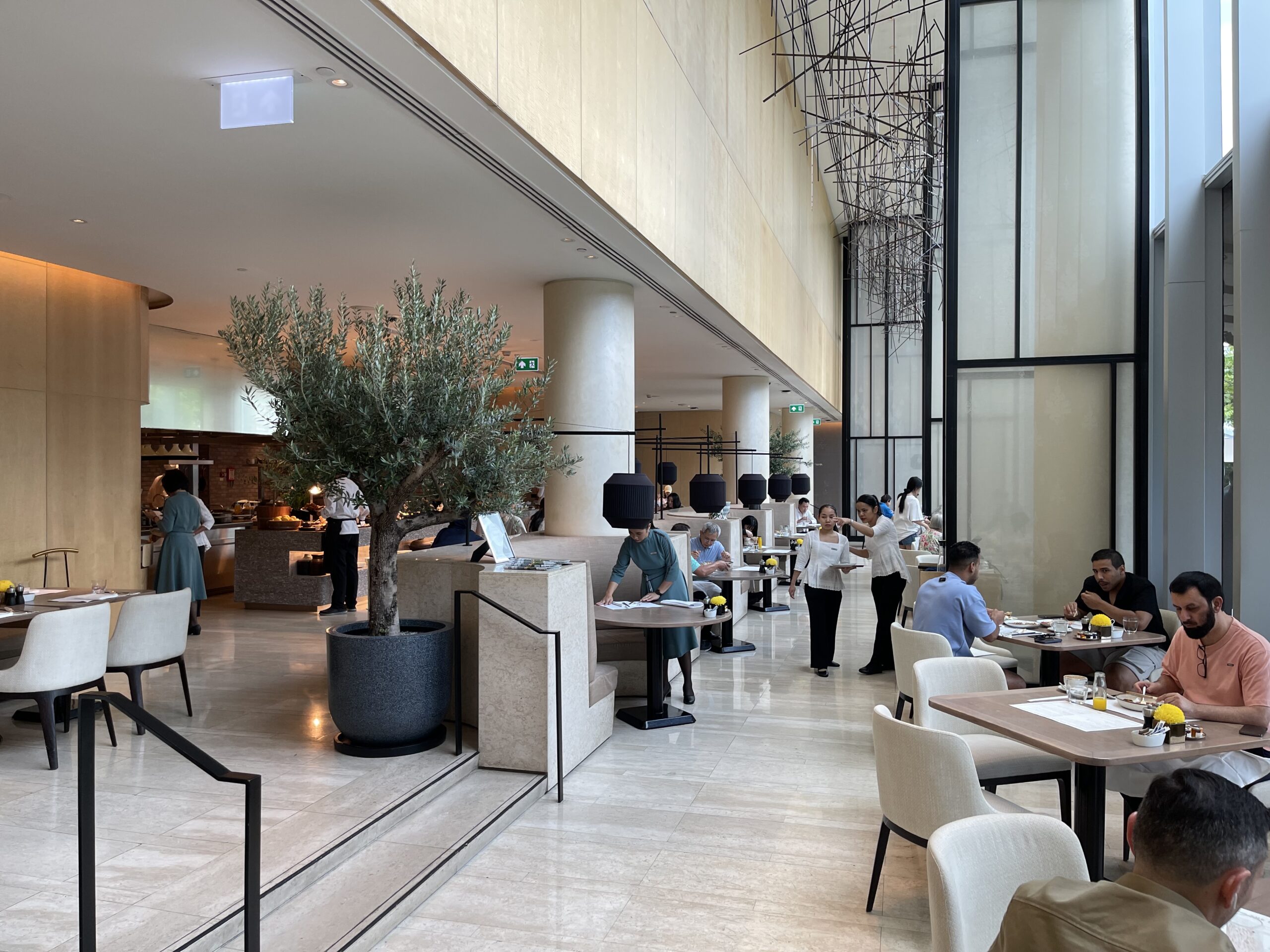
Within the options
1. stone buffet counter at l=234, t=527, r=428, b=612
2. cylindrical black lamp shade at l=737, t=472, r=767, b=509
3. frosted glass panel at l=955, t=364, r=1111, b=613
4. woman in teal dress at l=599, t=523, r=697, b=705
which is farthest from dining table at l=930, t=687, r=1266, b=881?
stone buffet counter at l=234, t=527, r=428, b=612

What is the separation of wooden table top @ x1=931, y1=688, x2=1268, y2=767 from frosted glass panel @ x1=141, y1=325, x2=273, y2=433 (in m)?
9.83

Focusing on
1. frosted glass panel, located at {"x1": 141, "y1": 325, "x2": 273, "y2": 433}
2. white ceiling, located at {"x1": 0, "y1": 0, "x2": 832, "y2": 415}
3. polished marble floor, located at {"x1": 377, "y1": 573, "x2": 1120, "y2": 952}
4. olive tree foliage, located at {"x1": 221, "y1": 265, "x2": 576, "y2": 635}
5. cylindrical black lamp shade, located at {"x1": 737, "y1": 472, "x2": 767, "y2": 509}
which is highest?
white ceiling, located at {"x1": 0, "y1": 0, "x2": 832, "y2": 415}

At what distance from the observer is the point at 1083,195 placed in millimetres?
7453

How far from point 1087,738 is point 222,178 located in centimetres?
520

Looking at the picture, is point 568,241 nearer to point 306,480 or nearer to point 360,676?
point 306,480

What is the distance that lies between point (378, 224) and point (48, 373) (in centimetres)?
406

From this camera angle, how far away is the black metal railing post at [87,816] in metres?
2.23

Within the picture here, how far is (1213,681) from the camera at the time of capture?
390 cm

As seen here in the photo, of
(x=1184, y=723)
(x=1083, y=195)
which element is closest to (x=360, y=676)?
(x=1184, y=723)

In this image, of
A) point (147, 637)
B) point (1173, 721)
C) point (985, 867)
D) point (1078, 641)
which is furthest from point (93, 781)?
point (1078, 641)

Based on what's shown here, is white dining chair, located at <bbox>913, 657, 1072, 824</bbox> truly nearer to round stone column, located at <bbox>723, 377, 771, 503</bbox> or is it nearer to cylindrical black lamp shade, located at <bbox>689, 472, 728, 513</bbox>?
cylindrical black lamp shade, located at <bbox>689, 472, 728, 513</bbox>

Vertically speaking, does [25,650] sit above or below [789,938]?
above

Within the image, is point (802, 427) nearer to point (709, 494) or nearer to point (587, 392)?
point (709, 494)

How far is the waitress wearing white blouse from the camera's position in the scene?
8.23 metres
